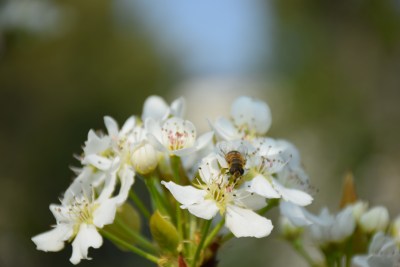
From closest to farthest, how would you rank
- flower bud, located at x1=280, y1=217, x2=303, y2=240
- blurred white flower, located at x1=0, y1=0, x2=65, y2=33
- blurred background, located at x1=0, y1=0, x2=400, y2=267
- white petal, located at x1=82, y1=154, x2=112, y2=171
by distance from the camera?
white petal, located at x1=82, y1=154, x2=112, y2=171
flower bud, located at x1=280, y1=217, x2=303, y2=240
blurred white flower, located at x1=0, y1=0, x2=65, y2=33
blurred background, located at x1=0, y1=0, x2=400, y2=267

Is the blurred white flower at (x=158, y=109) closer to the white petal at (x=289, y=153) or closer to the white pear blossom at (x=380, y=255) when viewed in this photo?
the white petal at (x=289, y=153)

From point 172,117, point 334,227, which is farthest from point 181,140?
point 334,227

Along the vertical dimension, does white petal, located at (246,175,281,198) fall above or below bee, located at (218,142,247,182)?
below

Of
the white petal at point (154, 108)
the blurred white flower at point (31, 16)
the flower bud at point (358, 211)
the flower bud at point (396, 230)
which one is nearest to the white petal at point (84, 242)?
the white petal at point (154, 108)

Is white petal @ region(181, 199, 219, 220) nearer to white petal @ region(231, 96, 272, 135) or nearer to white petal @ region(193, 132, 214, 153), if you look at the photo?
white petal @ region(193, 132, 214, 153)

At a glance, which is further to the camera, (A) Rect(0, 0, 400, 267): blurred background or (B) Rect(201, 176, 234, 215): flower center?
(A) Rect(0, 0, 400, 267): blurred background

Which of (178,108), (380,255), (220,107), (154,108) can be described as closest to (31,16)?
(154,108)

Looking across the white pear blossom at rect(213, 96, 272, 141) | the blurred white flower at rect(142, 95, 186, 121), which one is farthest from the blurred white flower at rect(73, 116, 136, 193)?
the white pear blossom at rect(213, 96, 272, 141)

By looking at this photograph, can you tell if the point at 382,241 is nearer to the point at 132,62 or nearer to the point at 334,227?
the point at 334,227
